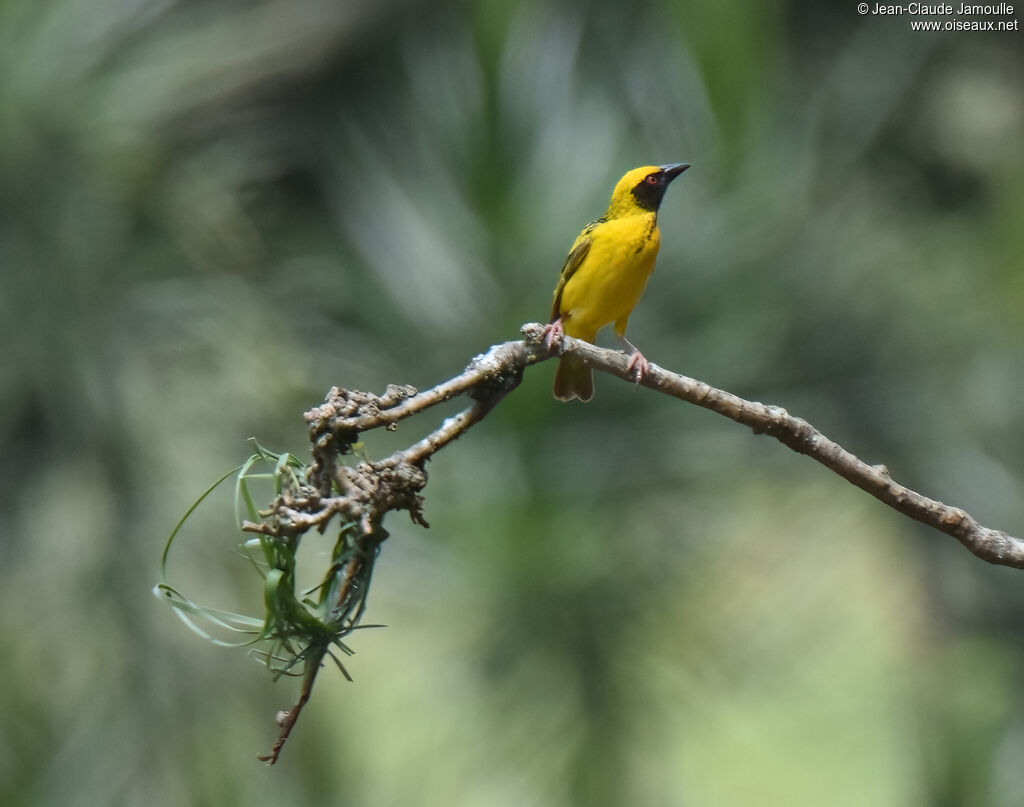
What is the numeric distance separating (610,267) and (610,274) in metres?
0.01

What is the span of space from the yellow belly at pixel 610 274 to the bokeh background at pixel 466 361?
32cm

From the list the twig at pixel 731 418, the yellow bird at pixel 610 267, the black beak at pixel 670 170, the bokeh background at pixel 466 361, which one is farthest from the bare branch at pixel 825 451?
the bokeh background at pixel 466 361

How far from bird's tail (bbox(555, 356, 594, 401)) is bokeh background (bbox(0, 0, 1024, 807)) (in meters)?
0.32

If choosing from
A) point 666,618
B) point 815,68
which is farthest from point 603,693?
point 815,68

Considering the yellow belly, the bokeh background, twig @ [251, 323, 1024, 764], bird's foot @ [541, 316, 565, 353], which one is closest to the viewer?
twig @ [251, 323, 1024, 764]

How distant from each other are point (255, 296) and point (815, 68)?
172cm

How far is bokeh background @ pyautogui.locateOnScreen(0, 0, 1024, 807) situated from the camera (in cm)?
240

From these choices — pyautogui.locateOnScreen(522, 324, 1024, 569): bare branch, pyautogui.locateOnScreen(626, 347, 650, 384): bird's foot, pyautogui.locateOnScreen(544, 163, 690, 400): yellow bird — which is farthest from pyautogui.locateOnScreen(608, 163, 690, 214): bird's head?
pyautogui.locateOnScreen(522, 324, 1024, 569): bare branch

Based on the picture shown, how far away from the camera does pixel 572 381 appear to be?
1985 millimetres

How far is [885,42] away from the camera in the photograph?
10.0ft

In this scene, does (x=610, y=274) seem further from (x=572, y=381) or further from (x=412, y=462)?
(x=412, y=462)

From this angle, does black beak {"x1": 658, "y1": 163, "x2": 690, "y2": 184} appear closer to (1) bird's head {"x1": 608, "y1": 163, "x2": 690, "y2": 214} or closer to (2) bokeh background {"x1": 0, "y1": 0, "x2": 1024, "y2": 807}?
(1) bird's head {"x1": 608, "y1": 163, "x2": 690, "y2": 214}

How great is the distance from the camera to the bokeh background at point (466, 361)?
2.40 m

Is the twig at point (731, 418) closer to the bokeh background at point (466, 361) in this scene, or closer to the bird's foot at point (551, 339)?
the bird's foot at point (551, 339)
